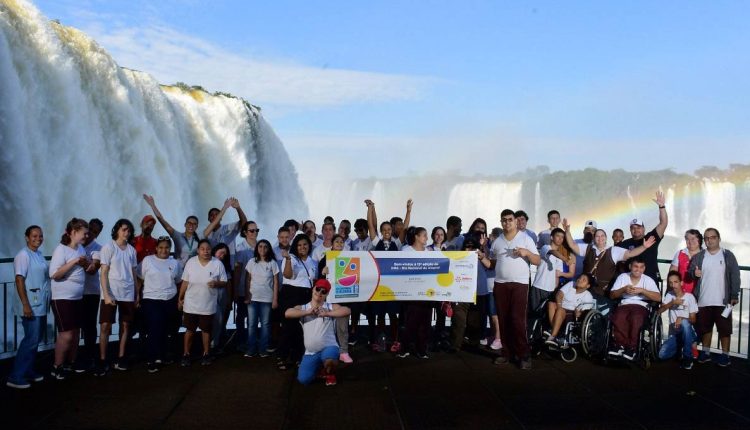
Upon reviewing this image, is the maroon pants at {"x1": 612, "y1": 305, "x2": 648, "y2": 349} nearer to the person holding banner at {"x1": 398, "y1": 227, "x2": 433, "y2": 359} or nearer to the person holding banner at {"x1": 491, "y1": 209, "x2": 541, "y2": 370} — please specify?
the person holding banner at {"x1": 491, "y1": 209, "x2": 541, "y2": 370}

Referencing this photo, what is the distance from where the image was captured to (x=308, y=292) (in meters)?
8.45

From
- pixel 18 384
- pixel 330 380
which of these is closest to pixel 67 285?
pixel 18 384

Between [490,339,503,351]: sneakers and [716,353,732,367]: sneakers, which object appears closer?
[716,353,732,367]: sneakers

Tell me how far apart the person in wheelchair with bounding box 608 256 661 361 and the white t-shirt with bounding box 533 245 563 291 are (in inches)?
34.1

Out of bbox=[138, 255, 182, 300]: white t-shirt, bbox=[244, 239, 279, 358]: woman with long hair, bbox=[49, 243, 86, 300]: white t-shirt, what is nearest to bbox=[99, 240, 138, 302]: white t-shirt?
bbox=[138, 255, 182, 300]: white t-shirt

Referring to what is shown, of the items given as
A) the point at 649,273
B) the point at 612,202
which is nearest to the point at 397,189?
the point at 612,202

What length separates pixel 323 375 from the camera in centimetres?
768

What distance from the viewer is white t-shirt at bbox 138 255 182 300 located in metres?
8.19

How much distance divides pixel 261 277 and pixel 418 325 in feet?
6.82

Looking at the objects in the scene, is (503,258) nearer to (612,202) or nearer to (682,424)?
(682,424)

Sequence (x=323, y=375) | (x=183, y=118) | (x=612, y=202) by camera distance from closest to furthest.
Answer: (x=323, y=375), (x=183, y=118), (x=612, y=202)

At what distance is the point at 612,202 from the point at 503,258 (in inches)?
2702

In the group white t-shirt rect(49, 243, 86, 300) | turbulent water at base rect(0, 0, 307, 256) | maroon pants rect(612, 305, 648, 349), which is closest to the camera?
white t-shirt rect(49, 243, 86, 300)

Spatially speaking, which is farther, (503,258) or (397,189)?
(397,189)
